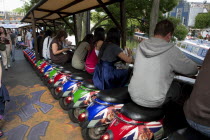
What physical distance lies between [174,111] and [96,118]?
1463mm

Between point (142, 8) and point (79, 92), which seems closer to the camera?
point (79, 92)

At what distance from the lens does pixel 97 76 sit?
11.1 ft

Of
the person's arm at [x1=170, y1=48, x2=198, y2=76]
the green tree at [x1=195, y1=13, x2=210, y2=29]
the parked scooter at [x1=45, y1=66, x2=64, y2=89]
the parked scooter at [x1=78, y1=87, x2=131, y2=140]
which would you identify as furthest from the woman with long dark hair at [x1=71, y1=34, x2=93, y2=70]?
the green tree at [x1=195, y1=13, x2=210, y2=29]

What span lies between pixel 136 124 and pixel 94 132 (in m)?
0.95

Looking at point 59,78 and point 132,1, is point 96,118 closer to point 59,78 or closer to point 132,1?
point 59,78

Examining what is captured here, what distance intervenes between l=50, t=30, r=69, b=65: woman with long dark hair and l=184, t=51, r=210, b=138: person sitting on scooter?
14.7 feet

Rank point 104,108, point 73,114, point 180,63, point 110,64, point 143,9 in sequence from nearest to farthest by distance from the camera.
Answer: point 180,63
point 104,108
point 110,64
point 73,114
point 143,9

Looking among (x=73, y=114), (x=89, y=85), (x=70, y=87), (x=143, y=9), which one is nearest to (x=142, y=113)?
(x=89, y=85)

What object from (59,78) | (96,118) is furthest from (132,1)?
(96,118)

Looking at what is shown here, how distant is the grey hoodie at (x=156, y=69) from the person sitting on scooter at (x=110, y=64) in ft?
2.98

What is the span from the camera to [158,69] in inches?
84.3

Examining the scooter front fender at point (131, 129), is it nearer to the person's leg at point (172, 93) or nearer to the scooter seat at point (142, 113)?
the scooter seat at point (142, 113)

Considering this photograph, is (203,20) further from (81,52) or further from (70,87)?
(70,87)

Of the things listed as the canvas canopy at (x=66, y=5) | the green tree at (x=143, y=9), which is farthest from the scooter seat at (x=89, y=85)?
the green tree at (x=143, y=9)
